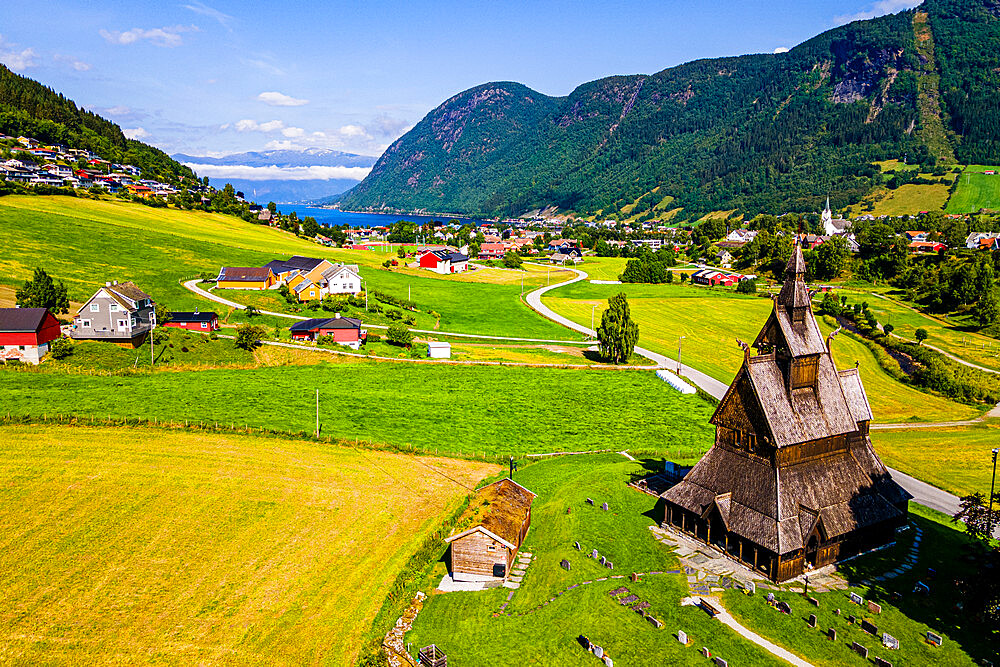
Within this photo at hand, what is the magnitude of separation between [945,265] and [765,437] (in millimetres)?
129876

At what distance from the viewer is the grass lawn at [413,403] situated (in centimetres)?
5675

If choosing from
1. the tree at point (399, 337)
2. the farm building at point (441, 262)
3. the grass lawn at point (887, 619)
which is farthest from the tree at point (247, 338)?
the farm building at point (441, 262)

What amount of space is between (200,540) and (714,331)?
9401cm

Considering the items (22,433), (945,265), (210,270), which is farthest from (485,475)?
(945,265)

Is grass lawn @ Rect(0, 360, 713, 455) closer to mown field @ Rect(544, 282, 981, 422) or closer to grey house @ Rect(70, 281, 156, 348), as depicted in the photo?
grey house @ Rect(70, 281, 156, 348)

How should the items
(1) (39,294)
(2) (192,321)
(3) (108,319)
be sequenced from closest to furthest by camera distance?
(3) (108,319) < (1) (39,294) < (2) (192,321)

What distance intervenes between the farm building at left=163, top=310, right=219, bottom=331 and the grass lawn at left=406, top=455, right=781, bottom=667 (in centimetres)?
6033

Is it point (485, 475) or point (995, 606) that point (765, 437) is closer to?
point (995, 606)

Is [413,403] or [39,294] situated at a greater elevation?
[39,294]

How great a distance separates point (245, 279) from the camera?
110 metres

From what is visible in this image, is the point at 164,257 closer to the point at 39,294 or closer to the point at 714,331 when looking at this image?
the point at 39,294

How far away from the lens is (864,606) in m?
31.2

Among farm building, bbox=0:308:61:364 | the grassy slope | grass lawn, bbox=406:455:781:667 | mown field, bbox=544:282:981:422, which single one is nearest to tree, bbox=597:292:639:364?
mown field, bbox=544:282:981:422

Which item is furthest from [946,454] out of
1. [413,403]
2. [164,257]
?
[164,257]
